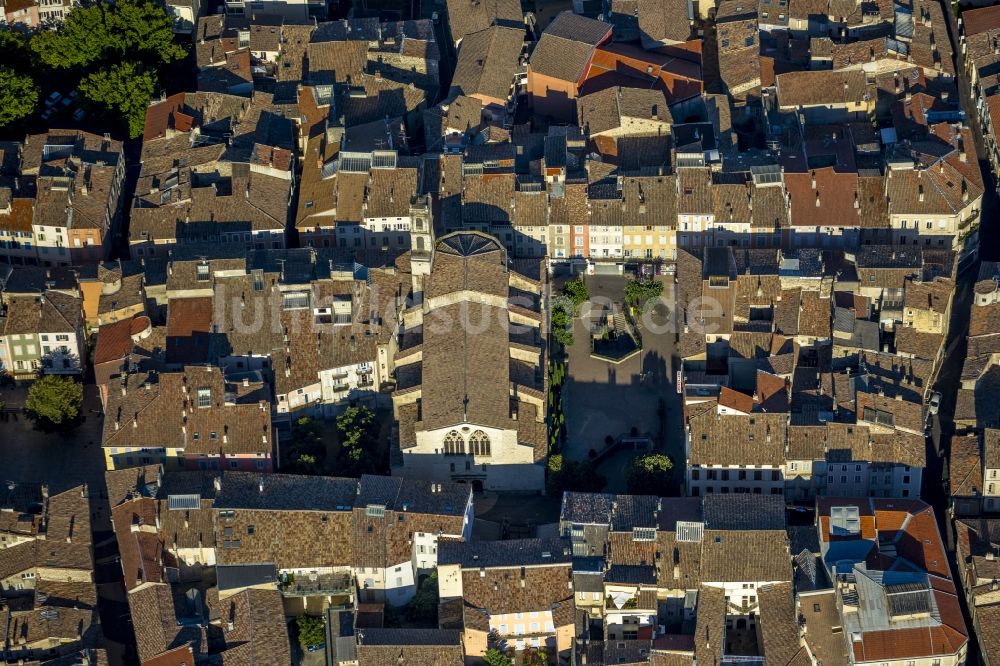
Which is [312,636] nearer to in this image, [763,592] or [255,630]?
[255,630]

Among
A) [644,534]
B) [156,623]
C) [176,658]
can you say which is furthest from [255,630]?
[644,534]

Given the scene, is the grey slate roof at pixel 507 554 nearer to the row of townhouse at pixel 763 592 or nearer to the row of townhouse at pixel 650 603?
the row of townhouse at pixel 650 603

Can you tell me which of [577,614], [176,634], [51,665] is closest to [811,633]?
[577,614]

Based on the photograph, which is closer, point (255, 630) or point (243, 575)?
point (255, 630)

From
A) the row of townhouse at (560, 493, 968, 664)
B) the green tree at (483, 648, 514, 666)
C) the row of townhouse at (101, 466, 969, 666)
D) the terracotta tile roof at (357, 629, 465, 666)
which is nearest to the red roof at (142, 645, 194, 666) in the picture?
the row of townhouse at (101, 466, 969, 666)

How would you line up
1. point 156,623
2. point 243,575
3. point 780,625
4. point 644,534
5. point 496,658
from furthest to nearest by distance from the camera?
point 243,575 → point 644,534 → point 156,623 → point 780,625 → point 496,658

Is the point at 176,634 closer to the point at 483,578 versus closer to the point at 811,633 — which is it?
the point at 483,578

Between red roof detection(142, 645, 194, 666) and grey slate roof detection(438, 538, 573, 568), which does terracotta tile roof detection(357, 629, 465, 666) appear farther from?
red roof detection(142, 645, 194, 666)

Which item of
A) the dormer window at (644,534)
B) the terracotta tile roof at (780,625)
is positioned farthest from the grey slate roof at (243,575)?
the terracotta tile roof at (780,625)

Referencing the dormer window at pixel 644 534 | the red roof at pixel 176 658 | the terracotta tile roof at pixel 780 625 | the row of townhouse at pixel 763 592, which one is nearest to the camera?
the red roof at pixel 176 658
